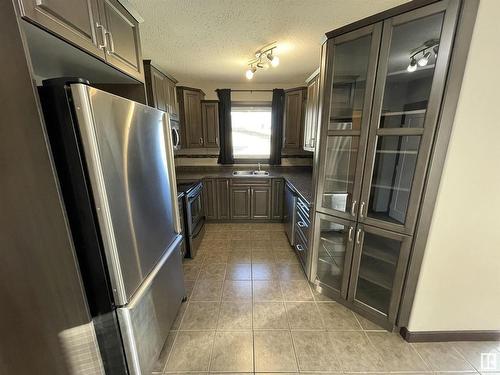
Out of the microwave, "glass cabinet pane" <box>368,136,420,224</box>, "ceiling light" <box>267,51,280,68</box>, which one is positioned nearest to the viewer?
"glass cabinet pane" <box>368,136,420,224</box>

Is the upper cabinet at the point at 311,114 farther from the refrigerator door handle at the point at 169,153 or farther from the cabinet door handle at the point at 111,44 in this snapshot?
the cabinet door handle at the point at 111,44

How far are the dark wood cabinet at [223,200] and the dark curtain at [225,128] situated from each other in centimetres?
62

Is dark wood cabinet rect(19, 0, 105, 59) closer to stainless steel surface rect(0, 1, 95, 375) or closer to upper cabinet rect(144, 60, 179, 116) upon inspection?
stainless steel surface rect(0, 1, 95, 375)

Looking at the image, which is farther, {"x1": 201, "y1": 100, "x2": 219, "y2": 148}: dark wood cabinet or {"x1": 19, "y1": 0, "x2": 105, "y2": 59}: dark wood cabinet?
{"x1": 201, "y1": 100, "x2": 219, "y2": 148}: dark wood cabinet

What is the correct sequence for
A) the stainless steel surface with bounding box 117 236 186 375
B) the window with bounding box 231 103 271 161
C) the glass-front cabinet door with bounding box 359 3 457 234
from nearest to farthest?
the stainless steel surface with bounding box 117 236 186 375 → the glass-front cabinet door with bounding box 359 3 457 234 → the window with bounding box 231 103 271 161

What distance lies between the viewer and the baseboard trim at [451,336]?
1593mm

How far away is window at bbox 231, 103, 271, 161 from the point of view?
13.2 ft

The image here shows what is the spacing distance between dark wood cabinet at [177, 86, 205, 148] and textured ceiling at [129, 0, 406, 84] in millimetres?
610

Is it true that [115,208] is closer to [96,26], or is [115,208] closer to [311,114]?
[96,26]

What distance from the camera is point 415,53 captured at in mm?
1427

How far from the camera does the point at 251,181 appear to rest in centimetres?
362

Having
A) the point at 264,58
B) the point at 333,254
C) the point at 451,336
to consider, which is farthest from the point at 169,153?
the point at 451,336

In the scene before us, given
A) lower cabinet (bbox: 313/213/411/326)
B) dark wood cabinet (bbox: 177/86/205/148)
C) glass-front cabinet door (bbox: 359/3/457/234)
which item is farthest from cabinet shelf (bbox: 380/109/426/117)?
dark wood cabinet (bbox: 177/86/205/148)

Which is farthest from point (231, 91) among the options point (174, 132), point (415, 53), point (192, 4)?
point (415, 53)
